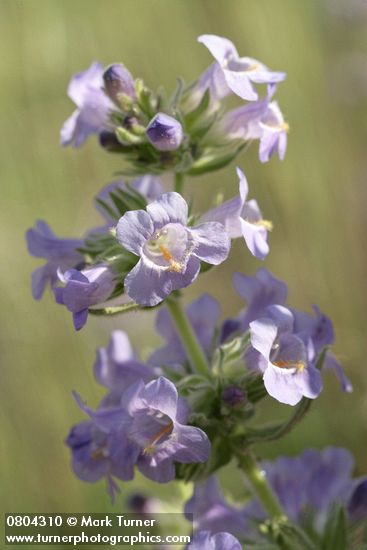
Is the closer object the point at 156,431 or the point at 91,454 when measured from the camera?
the point at 156,431

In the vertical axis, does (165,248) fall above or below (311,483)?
above

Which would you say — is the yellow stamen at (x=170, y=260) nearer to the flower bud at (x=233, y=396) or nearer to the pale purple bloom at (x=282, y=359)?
the pale purple bloom at (x=282, y=359)

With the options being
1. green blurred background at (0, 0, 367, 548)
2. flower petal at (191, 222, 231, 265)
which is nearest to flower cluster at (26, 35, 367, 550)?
flower petal at (191, 222, 231, 265)

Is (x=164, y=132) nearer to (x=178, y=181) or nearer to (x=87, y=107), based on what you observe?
(x=178, y=181)

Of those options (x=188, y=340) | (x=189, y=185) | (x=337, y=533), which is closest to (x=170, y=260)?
(x=188, y=340)

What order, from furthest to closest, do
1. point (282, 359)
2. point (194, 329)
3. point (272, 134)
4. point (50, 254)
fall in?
point (194, 329) → point (50, 254) → point (272, 134) → point (282, 359)

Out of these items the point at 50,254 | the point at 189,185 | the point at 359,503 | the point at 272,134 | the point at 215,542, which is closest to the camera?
the point at 215,542

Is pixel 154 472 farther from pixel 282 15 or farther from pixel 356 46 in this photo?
pixel 356 46

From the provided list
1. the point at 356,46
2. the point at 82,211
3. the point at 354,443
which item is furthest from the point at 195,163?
the point at 356,46
